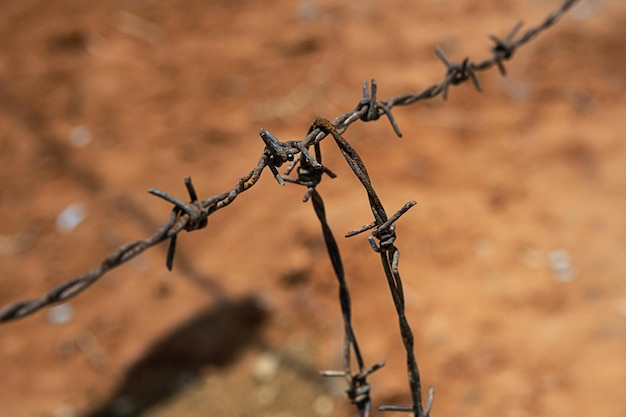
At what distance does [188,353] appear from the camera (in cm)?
265

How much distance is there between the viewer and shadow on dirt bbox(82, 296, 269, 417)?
2.51 metres

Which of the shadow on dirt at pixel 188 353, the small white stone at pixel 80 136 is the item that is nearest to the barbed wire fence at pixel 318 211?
the shadow on dirt at pixel 188 353

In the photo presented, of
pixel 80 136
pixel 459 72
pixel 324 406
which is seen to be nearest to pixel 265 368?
pixel 324 406

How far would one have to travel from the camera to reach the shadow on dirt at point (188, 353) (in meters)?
2.51

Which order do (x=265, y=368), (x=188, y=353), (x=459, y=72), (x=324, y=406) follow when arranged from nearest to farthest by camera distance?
(x=459, y=72)
(x=324, y=406)
(x=265, y=368)
(x=188, y=353)

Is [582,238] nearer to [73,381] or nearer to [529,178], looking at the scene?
[529,178]

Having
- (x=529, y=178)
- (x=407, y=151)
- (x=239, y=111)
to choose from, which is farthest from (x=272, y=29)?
(x=529, y=178)

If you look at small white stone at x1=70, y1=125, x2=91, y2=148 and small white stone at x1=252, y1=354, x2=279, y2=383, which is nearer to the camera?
small white stone at x1=252, y1=354, x2=279, y2=383

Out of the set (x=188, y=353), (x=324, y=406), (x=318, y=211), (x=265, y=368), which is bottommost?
(x=318, y=211)

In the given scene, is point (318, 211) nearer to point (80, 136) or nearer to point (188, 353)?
point (188, 353)

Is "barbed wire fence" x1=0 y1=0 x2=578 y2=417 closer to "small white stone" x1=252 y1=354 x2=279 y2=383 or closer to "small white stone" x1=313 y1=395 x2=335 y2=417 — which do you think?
"small white stone" x1=313 y1=395 x2=335 y2=417

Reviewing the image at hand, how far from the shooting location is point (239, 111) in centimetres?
374

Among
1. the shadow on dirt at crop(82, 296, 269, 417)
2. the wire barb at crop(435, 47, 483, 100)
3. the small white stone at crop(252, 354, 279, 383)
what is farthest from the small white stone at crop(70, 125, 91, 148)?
the wire barb at crop(435, 47, 483, 100)

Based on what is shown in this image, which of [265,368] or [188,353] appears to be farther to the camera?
[188,353]
